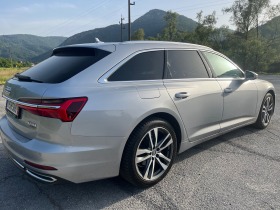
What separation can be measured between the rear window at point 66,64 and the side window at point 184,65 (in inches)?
36.3

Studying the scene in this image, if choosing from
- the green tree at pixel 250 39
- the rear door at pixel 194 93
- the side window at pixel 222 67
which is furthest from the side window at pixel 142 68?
the green tree at pixel 250 39

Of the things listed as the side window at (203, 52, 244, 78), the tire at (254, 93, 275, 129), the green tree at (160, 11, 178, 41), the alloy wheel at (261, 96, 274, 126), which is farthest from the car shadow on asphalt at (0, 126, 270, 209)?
the green tree at (160, 11, 178, 41)

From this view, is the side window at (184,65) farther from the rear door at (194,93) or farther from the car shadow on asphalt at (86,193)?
the car shadow on asphalt at (86,193)

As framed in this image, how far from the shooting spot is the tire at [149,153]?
2.98 meters

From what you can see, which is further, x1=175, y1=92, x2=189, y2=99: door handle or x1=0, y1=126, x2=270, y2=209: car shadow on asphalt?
x1=175, y1=92, x2=189, y2=99: door handle

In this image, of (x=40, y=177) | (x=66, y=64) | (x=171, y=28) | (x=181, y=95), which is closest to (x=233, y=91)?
(x=181, y=95)

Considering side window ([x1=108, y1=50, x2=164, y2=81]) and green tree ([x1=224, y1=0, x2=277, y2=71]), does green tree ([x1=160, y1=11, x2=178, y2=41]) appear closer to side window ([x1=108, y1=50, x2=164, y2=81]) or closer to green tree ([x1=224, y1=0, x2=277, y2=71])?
green tree ([x1=224, y1=0, x2=277, y2=71])

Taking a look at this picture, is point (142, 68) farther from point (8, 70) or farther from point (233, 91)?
point (8, 70)

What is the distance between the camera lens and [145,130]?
10.0 feet

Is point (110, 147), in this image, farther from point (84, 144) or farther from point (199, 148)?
point (199, 148)

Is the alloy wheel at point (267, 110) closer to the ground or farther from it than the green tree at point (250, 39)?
closer to the ground

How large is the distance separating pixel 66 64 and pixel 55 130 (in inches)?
31.8

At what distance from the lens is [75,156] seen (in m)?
2.63

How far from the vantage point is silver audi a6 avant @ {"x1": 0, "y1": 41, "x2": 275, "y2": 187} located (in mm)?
2617
